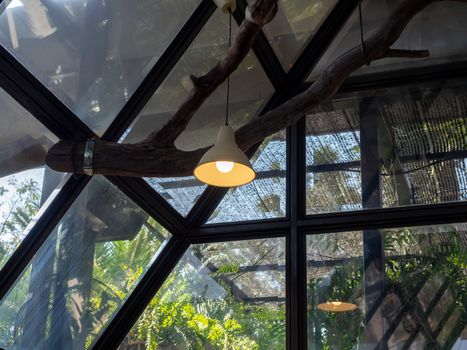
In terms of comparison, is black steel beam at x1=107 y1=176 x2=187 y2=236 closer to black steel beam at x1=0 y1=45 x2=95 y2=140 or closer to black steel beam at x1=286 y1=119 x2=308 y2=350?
black steel beam at x1=0 y1=45 x2=95 y2=140

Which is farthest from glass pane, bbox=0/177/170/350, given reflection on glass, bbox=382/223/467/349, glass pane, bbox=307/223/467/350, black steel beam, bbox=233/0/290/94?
reflection on glass, bbox=382/223/467/349

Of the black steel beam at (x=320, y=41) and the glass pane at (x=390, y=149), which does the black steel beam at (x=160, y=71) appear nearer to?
the black steel beam at (x=320, y=41)

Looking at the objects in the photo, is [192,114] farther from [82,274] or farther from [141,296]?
[141,296]

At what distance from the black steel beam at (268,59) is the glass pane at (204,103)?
5 cm

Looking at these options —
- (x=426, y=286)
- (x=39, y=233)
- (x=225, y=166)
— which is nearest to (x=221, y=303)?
(x=426, y=286)

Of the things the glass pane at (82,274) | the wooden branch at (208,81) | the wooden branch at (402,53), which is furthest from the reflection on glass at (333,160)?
the wooden branch at (208,81)

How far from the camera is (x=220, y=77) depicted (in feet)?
11.3

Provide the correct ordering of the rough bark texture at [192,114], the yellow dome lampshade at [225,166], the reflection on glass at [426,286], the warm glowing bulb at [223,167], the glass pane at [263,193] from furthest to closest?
the glass pane at [263,193] < the reflection on glass at [426,286] < the rough bark texture at [192,114] < the warm glowing bulb at [223,167] < the yellow dome lampshade at [225,166]

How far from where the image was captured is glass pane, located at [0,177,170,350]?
401 cm

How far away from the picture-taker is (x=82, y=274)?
441 cm

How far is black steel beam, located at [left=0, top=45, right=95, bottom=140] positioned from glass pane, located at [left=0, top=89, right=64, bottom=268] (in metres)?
0.04

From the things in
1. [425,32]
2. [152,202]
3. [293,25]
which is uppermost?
[425,32]

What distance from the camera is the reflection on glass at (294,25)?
16.0ft

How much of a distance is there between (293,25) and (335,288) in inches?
80.4
